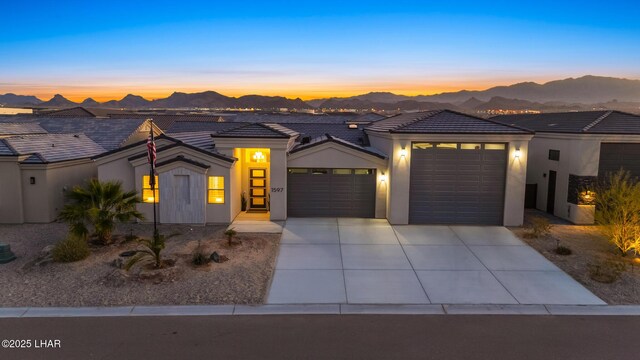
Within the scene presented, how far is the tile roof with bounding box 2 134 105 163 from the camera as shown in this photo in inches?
721

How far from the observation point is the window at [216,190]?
58.5 feet

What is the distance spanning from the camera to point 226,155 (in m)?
18.6

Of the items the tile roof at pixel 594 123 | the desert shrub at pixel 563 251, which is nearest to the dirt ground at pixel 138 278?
the desert shrub at pixel 563 251

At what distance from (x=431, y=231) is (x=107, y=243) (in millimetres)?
11339

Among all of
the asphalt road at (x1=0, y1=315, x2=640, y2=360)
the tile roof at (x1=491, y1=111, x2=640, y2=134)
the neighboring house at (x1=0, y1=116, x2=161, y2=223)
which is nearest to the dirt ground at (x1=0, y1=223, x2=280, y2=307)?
the asphalt road at (x1=0, y1=315, x2=640, y2=360)

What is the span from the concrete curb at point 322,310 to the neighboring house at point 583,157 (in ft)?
30.8

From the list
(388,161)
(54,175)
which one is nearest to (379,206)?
(388,161)

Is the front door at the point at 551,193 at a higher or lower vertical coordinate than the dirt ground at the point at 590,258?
higher

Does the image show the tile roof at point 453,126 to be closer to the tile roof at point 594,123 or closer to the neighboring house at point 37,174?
the tile roof at point 594,123

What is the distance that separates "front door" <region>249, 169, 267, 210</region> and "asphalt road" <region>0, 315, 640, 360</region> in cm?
1143

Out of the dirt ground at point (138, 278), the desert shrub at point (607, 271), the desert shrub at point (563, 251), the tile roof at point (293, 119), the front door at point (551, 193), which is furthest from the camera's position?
the tile roof at point (293, 119)

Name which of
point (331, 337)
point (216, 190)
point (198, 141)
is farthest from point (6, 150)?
point (331, 337)

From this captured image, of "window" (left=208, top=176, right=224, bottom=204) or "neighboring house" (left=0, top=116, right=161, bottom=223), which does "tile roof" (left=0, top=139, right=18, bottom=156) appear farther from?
"window" (left=208, top=176, right=224, bottom=204)

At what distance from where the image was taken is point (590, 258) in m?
13.8
